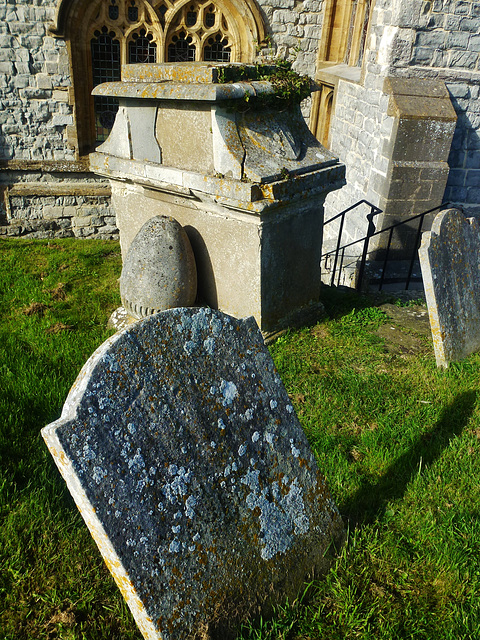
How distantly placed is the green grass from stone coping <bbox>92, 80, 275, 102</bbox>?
2.13 m

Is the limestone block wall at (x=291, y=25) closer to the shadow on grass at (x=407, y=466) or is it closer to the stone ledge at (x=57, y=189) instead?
the stone ledge at (x=57, y=189)

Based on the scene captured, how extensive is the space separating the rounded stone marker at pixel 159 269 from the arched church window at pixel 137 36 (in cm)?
527

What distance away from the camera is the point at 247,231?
14.3ft

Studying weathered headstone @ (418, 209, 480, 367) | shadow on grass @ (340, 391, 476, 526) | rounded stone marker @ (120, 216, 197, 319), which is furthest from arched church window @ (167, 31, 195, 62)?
shadow on grass @ (340, 391, 476, 526)

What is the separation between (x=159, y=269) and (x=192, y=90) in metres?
1.53

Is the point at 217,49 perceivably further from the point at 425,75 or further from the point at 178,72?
the point at 178,72

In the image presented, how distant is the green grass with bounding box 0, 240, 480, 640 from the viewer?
207cm

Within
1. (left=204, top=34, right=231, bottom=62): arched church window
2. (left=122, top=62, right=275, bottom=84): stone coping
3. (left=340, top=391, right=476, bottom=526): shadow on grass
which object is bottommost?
(left=340, top=391, right=476, bottom=526): shadow on grass

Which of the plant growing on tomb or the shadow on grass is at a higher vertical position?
the plant growing on tomb

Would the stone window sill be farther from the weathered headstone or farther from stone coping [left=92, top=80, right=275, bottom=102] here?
the weathered headstone

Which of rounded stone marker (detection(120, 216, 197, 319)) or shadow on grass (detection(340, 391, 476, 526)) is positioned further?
rounded stone marker (detection(120, 216, 197, 319))

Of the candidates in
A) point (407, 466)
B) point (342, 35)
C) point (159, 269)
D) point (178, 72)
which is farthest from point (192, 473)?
point (342, 35)

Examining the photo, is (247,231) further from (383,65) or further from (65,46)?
(65,46)

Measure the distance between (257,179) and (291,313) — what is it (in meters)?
1.42
